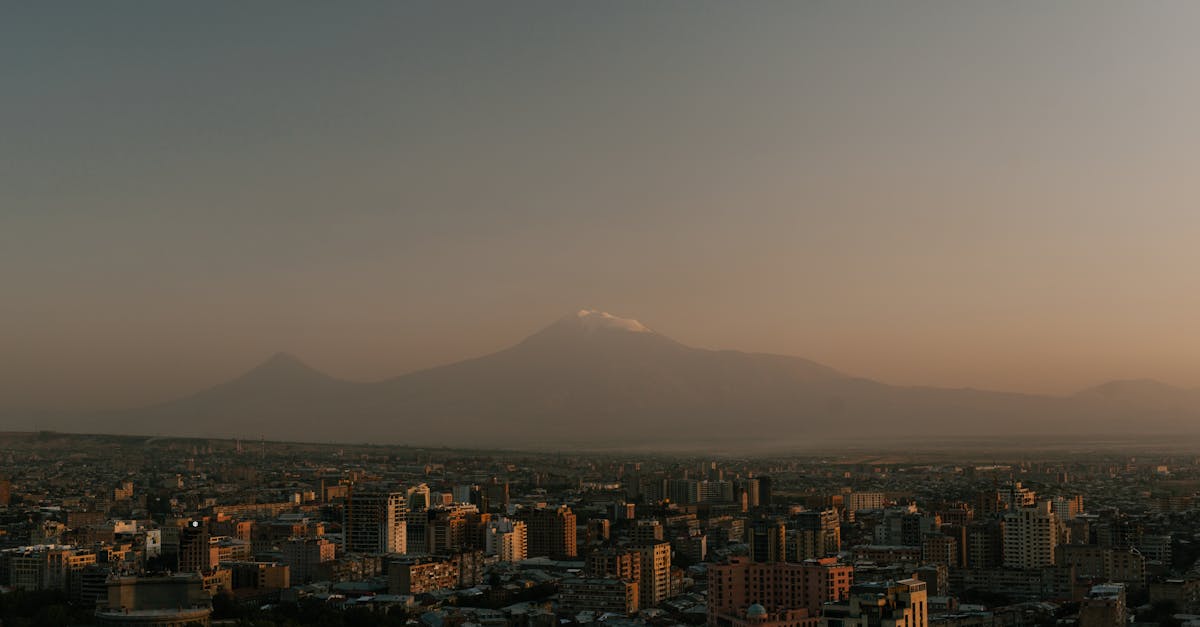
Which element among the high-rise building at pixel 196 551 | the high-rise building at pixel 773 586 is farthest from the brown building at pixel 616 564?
the high-rise building at pixel 196 551

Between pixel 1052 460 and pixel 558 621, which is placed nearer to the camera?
pixel 558 621

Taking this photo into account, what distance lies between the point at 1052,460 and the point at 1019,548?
57.6 meters

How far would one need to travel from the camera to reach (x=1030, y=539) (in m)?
35.9

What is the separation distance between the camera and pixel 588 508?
5447 centimetres

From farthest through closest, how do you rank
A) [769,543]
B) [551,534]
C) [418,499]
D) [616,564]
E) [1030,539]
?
1. [418,499]
2. [551,534]
3. [1030,539]
4. [769,543]
5. [616,564]

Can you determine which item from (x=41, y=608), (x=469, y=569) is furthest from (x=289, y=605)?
(x=469, y=569)

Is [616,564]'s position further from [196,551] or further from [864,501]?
→ [864,501]

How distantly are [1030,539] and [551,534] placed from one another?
1328 cm

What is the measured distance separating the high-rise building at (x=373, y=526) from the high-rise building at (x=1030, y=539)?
53.3 feet

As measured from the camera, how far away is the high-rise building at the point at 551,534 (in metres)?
41.7

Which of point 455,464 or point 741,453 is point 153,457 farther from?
point 741,453

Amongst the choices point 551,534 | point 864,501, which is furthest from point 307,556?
point 864,501

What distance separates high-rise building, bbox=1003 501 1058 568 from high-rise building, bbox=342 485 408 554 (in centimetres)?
1624

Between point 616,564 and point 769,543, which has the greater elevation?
point 769,543
